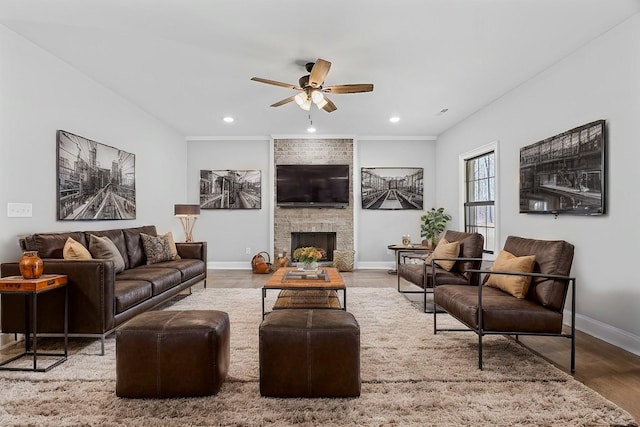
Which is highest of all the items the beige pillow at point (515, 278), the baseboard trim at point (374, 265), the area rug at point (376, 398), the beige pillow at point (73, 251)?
the beige pillow at point (73, 251)

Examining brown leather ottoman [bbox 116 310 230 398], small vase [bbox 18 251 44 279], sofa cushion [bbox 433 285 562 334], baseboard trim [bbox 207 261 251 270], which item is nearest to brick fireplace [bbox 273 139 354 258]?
baseboard trim [bbox 207 261 251 270]

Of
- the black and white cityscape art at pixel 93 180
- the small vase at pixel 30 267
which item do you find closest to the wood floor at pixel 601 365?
the small vase at pixel 30 267

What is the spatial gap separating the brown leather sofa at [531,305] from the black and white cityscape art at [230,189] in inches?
196

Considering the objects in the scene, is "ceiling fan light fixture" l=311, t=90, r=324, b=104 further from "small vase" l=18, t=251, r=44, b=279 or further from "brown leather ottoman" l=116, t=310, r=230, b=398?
"small vase" l=18, t=251, r=44, b=279

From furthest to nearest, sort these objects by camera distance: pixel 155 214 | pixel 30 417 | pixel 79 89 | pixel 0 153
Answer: pixel 155 214, pixel 79 89, pixel 0 153, pixel 30 417

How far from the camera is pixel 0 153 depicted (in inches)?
117

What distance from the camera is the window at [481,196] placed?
5281mm

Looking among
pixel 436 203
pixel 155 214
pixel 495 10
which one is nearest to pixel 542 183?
pixel 495 10

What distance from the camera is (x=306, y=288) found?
130 inches

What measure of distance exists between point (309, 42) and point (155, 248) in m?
3.02

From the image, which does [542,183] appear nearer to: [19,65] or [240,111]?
[240,111]

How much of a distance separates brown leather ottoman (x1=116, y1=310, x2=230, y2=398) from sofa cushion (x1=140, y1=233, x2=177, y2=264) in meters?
2.57

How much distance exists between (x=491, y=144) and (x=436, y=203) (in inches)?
91.4

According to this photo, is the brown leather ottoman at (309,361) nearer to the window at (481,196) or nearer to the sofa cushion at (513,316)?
the sofa cushion at (513,316)
